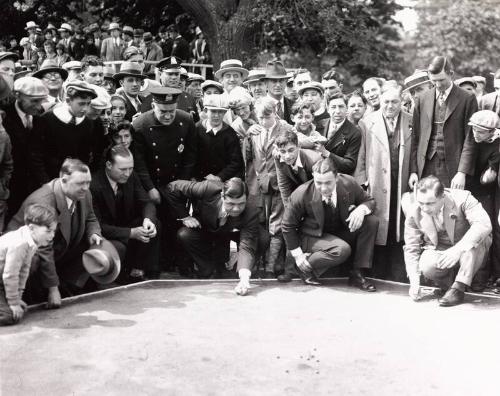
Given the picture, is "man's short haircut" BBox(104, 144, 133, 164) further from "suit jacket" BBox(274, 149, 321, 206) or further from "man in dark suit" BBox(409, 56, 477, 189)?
"man in dark suit" BBox(409, 56, 477, 189)

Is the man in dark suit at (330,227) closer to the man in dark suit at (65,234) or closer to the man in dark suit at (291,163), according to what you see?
the man in dark suit at (291,163)

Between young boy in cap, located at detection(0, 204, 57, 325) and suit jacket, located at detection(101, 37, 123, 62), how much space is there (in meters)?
12.3

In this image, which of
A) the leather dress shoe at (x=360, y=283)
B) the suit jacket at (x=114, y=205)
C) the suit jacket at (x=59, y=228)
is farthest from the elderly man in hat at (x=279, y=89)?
the suit jacket at (x=59, y=228)

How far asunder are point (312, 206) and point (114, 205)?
6.40 feet

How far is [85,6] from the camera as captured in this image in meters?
20.7

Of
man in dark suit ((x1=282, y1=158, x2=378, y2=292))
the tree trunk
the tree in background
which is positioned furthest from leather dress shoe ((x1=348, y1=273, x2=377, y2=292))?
the tree in background

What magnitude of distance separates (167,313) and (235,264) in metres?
1.84

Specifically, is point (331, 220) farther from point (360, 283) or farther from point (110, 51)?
point (110, 51)

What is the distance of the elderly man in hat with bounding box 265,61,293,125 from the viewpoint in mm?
8195

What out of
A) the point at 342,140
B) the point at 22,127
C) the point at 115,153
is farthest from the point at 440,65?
the point at 22,127

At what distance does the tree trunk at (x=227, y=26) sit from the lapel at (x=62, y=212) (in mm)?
10144

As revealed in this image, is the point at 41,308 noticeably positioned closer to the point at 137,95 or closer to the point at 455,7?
the point at 137,95

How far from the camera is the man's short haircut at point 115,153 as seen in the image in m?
6.67

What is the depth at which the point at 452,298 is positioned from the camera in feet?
19.5
